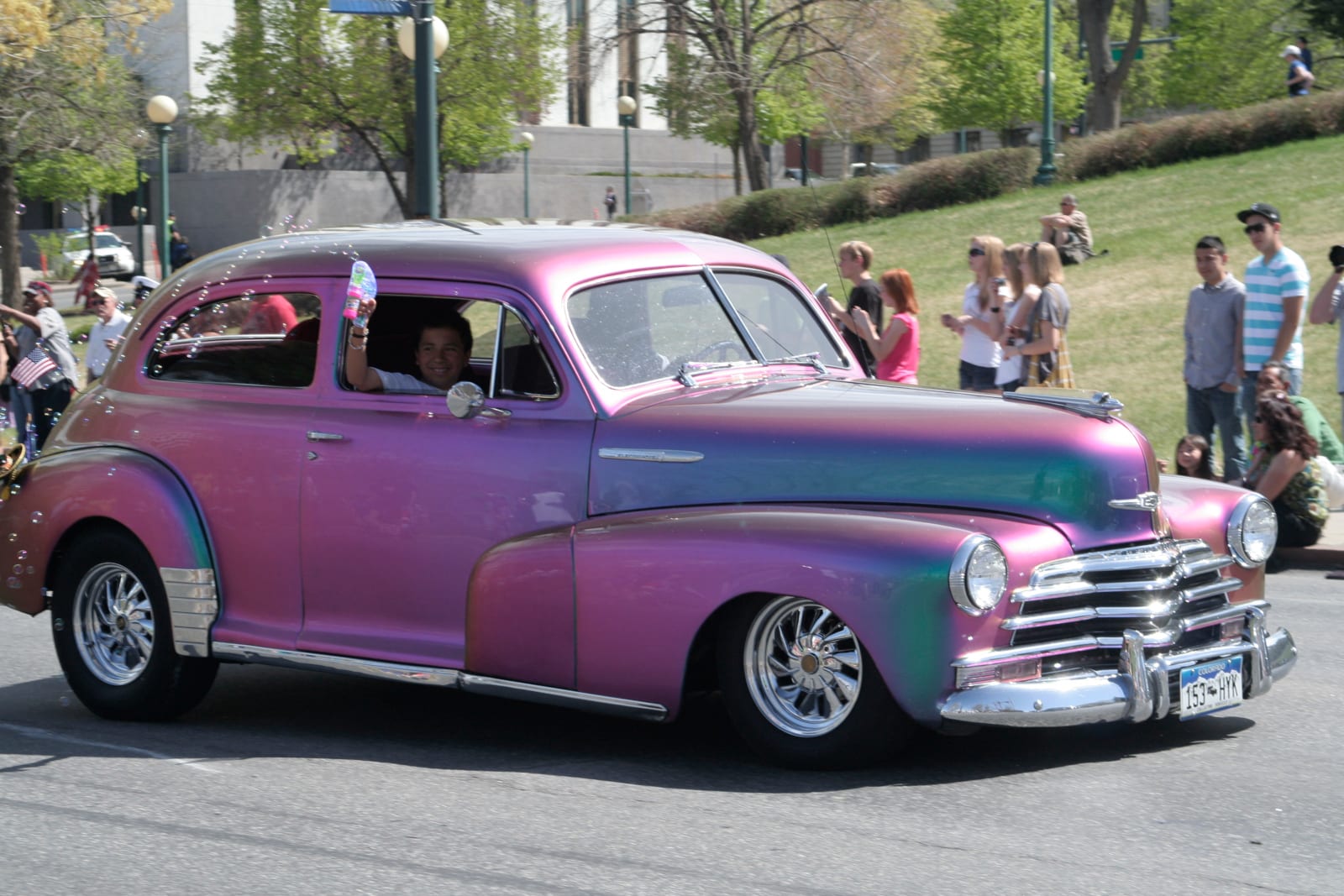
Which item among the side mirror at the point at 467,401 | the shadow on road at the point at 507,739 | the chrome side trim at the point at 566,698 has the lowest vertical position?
the shadow on road at the point at 507,739

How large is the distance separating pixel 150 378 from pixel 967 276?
64.2 ft

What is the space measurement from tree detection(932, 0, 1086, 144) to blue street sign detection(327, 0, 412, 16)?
45.9 metres

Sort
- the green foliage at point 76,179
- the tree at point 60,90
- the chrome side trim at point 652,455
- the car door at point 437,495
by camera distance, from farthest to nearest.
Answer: the green foliage at point 76,179, the tree at point 60,90, the car door at point 437,495, the chrome side trim at point 652,455

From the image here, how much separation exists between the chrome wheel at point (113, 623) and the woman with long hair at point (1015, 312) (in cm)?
674

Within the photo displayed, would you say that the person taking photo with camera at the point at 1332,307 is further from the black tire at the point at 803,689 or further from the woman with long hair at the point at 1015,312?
the black tire at the point at 803,689

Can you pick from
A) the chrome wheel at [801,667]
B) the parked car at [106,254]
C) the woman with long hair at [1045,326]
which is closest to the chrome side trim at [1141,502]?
the chrome wheel at [801,667]

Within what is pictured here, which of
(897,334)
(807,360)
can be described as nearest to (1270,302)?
(897,334)

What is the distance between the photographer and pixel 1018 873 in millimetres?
4590

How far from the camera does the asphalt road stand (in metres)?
4.66

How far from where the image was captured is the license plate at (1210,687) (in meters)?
5.64

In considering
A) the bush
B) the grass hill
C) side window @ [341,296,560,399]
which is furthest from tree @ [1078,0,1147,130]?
side window @ [341,296,560,399]

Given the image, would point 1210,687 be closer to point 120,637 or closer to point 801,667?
point 801,667

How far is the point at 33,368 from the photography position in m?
15.1

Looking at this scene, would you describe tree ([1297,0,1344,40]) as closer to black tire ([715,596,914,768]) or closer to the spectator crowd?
the spectator crowd
